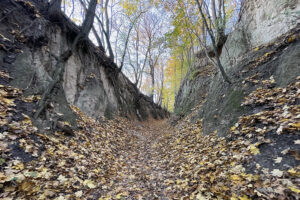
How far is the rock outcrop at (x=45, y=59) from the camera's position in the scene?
5016mm

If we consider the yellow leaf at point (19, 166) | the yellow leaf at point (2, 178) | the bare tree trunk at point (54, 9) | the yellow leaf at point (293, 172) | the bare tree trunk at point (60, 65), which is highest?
the bare tree trunk at point (54, 9)

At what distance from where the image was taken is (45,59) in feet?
19.8

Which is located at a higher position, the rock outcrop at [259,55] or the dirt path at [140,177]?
the rock outcrop at [259,55]

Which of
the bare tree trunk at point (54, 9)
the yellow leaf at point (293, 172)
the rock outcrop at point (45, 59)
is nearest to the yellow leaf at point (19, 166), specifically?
the rock outcrop at point (45, 59)

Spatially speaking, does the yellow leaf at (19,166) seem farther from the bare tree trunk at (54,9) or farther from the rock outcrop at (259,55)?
the bare tree trunk at (54,9)

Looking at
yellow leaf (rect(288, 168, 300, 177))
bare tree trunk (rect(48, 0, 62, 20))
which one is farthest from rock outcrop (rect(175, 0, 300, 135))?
bare tree trunk (rect(48, 0, 62, 20))

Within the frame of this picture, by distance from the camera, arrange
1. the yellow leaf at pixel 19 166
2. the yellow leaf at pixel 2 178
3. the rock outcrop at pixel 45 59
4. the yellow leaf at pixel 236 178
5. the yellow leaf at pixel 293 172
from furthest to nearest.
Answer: the rock outcrop at pixel 45 59 → the yellow leaf at pixel 19 166 → the yellow leaf at pixel 236 178 → the yellow leaf at pixel 2 178 → the yellow leaf at pixel 293 172

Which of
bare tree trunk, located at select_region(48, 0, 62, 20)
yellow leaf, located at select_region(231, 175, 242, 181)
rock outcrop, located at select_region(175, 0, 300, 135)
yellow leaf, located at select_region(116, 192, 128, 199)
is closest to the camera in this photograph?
yellow leaf, located at select_region(231, 175, 242, 181)

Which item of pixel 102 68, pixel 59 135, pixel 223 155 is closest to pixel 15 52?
pixel 59 135

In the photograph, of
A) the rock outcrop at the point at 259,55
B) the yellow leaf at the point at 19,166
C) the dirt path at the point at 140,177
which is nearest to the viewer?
the yellow leaf at the point at 19,166

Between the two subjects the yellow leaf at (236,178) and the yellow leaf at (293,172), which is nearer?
the yellow leaf at (293,172)

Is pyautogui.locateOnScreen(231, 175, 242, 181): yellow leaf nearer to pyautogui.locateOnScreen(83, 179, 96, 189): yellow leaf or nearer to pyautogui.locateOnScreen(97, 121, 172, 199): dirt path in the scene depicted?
pyautogui.locateOnScreen(97, 121, 172, 199): dirt path

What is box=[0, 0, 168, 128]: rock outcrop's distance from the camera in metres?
5.02

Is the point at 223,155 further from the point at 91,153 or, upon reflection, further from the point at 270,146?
the point at 91,153
